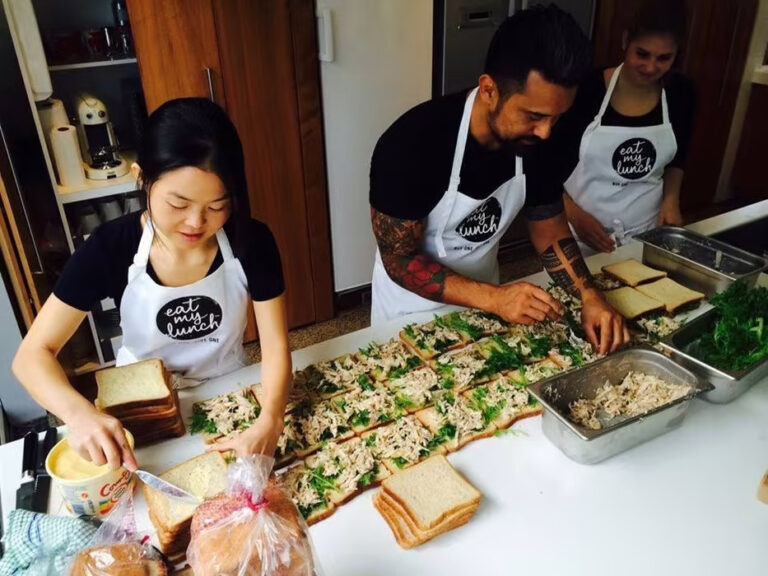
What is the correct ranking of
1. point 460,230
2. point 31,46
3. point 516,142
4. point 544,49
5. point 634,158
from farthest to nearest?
point 634,158 < point 31,46 < point 460,230 < point 516,142 < point 544,49

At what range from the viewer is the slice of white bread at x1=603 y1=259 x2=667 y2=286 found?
193 cm

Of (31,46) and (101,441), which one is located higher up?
(31,46)

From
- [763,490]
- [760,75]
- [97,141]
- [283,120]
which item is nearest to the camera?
[763,490]

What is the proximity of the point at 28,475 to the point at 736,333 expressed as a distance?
5.39 ft

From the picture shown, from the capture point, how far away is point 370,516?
3.89ft

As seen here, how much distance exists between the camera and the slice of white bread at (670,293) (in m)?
1.82

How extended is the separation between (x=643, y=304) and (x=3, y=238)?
229cm

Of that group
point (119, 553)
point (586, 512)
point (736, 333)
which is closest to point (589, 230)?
point (736, 333)

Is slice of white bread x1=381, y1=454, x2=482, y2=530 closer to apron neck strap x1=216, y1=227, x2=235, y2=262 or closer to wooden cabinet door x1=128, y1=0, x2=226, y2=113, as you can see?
apron neck strap x1=216, y1=227, x2=235, y2=262

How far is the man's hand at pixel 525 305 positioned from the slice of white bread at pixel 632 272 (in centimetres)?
37

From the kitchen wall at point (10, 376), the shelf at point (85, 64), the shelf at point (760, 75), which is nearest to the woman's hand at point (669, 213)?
the shelf at point (85, 64)

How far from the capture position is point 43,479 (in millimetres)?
1246

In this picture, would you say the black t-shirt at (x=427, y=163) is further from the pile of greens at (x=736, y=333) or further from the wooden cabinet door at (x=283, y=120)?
the wooden cabinet door at (x=283, y=120)

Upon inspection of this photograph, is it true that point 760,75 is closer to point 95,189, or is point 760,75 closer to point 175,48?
point 175,48
